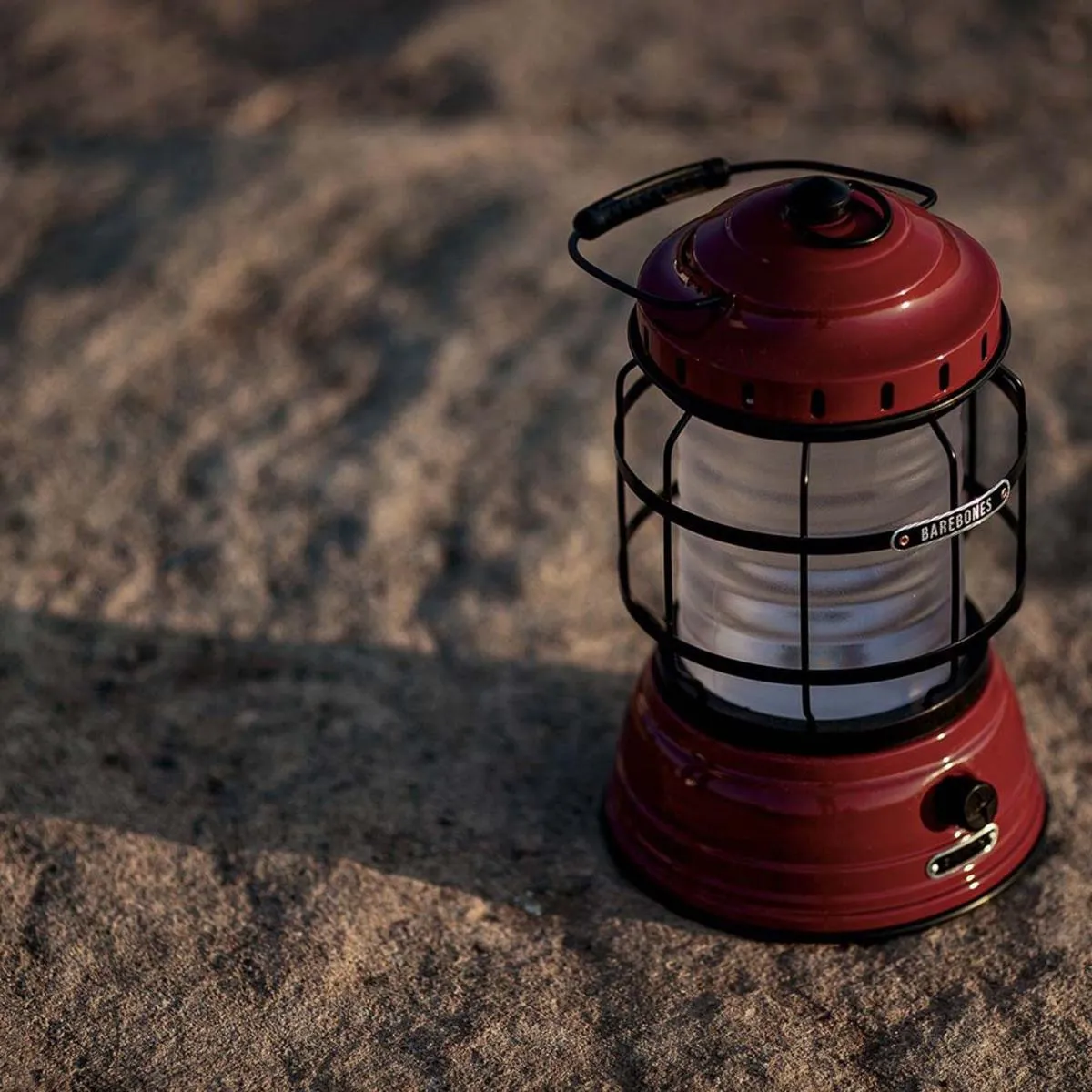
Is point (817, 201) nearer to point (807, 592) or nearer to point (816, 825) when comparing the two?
point (807, 592)

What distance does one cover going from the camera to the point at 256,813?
298cm

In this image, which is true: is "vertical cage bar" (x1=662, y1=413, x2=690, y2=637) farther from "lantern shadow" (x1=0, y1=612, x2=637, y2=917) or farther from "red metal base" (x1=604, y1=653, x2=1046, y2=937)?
"lantern shadow" (x1=0, y1=612, x2=637, y2=917)

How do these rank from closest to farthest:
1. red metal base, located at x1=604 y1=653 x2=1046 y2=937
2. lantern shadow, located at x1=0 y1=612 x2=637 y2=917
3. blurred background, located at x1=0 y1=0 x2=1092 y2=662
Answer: red metal base, located at x1=604 y1=653 x2=1046 y2=937 < lantern shadow, located at x1=0 y1=612 x2=637 y2=917 < blurred background, located at x1=0 y1=0 x2=1092 y2=662

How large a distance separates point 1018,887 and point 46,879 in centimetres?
155

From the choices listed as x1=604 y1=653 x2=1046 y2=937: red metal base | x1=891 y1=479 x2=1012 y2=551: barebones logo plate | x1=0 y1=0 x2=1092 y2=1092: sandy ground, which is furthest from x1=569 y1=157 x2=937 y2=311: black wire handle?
x1=0 y1=0 x2=1092 y2=1092: sandy ground

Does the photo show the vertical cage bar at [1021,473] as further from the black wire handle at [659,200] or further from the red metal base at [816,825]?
the black wire handle at [659,200]

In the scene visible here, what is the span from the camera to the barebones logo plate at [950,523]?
7.68 ft

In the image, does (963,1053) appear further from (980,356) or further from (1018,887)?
(980,356)

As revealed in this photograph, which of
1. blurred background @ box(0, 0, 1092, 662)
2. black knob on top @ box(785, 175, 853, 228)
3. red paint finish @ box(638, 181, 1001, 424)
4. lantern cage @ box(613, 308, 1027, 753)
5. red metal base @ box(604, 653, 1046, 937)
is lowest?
blurred background @ box(0, 0, 1092, 662)

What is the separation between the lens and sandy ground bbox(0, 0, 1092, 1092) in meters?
2.60

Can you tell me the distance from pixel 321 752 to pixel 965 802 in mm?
1147

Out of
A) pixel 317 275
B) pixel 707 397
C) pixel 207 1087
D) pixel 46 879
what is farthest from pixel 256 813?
pixel 317 275

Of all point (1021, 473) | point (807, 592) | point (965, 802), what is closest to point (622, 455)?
point (807, 592)

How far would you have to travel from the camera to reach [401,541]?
3.66 meters
